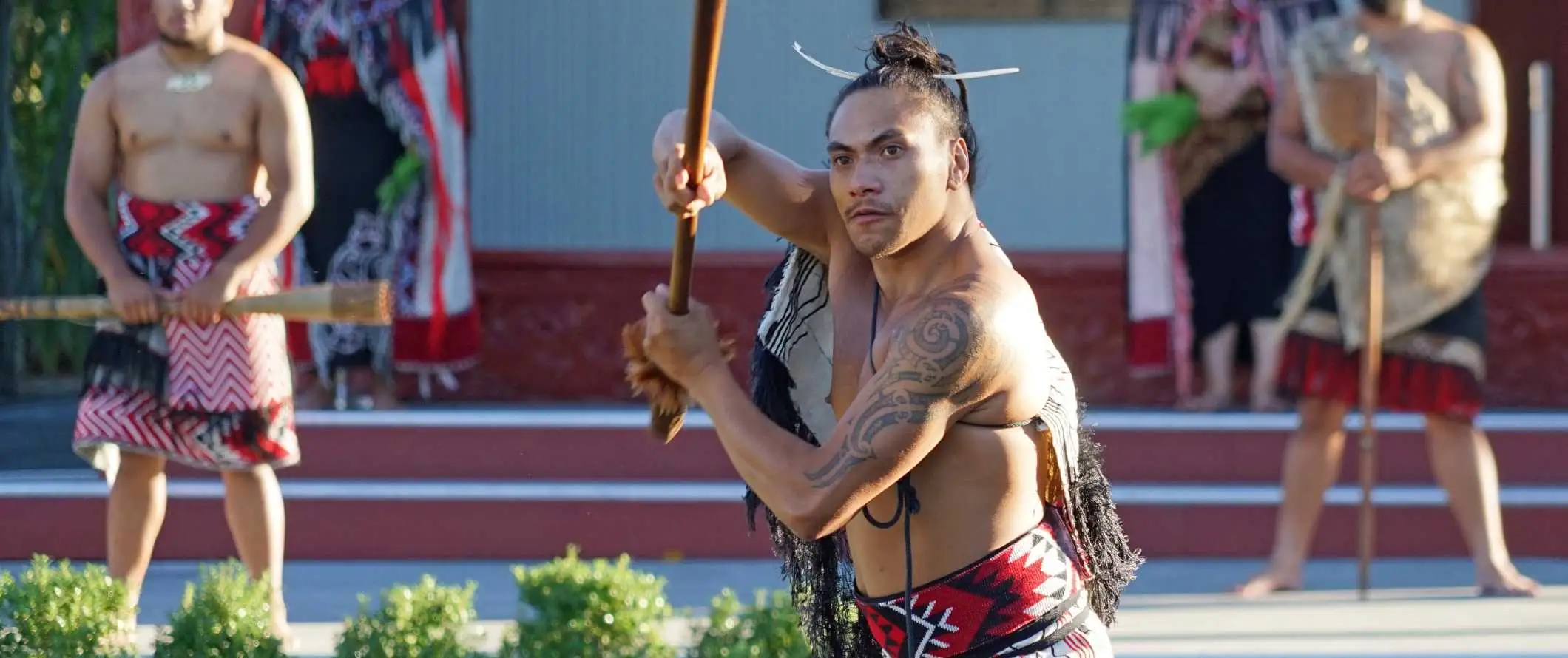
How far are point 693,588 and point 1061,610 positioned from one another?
12.1 ft

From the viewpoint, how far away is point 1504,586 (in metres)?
6.58

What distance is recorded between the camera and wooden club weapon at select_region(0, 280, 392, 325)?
17.4 ft

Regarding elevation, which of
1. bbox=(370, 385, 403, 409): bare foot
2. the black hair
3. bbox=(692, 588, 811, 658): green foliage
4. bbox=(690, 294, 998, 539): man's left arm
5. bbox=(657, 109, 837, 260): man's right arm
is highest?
the black hair

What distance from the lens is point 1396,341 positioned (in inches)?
262

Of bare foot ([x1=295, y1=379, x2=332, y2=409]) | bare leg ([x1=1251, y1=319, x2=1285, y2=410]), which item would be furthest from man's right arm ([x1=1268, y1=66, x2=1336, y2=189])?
bare foot ([x1=295, y1=379, x2=332, y2=409])

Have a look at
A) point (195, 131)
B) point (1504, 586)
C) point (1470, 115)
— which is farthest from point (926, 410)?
point (1504, 586)

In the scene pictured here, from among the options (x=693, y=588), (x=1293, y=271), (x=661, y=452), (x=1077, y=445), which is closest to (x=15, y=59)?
(x=661, y=452)

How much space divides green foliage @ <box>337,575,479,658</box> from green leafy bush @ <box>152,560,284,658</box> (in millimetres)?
183

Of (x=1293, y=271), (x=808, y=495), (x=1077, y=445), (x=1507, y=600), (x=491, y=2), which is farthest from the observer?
(x=491, y=2)

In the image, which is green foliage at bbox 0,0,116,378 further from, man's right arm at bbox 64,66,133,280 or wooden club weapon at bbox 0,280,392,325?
wooden club weapon at bbox 0,280,392,325

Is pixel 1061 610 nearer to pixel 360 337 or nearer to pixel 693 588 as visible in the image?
pixel 693 588

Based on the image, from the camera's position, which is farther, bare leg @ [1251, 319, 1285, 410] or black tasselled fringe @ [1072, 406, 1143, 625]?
bare leg @ [1251, 319, 1285, 410]

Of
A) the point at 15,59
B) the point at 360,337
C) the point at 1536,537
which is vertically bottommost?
the point at 1536,537

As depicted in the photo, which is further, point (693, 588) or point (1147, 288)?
point (1147, 288)
